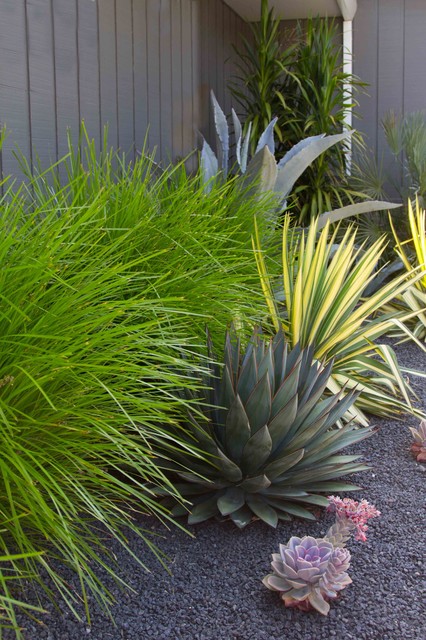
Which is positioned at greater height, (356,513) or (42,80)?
(42,80)

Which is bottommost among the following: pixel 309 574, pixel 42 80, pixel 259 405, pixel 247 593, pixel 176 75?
pixel 247 593

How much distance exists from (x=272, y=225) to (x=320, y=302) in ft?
1.51

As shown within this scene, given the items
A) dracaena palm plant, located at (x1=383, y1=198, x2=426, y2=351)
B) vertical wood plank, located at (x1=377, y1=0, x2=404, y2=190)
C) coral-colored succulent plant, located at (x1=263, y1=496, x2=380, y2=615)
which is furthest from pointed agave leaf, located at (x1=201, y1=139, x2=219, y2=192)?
vertical wood plank, located at (x1=377, y1=0, x2=404, y2=190)

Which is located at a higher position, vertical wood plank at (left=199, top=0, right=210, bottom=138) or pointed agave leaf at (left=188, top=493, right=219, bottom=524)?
vertical wood plank at (left=199, top=0, right=210, bottom=138)

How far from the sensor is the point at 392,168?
5.88m

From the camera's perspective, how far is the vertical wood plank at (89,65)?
292 cm

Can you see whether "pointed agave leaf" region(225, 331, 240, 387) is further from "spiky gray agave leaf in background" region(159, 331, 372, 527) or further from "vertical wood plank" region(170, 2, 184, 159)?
"vertical wood plank" region(170, 2, 184, 159)

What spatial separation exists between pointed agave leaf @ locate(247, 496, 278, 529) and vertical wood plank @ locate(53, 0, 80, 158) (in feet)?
5.41

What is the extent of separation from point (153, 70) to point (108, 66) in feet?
1.86

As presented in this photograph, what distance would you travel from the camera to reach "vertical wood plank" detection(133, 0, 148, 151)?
3.46 m

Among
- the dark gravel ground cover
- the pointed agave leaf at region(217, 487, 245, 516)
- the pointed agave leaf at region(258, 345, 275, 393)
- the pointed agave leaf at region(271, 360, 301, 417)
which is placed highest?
the pointed agave leaf at region(258, 345, 275, 393)

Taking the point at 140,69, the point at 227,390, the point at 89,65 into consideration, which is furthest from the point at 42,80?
the point at 227,390

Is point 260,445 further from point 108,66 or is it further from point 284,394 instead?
point 108,66

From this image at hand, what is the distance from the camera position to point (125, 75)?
335 centimetres
